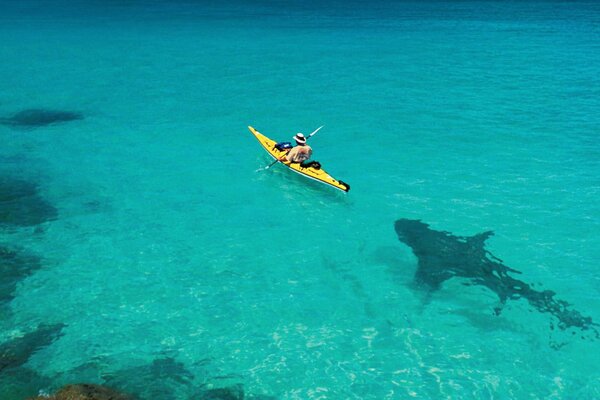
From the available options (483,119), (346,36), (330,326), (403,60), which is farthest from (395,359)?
(346,36)

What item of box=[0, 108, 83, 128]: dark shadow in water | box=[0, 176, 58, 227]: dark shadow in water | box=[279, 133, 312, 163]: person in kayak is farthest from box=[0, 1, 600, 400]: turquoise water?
box=[279, 133, 312, 163]: person in kayak

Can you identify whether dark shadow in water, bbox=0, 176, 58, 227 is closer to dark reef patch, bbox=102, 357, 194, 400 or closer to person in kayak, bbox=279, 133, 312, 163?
dark reef patch, bbox=102, 357, 194, 400

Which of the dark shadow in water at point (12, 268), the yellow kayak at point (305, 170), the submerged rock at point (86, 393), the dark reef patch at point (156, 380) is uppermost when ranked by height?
the yellow kayak at point (305, 170)

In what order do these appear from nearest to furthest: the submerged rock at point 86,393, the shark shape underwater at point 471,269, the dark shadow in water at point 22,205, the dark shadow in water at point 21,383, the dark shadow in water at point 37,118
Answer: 1. the submerged rock at point 86,393
2. the dark shadow in water at point 21,383
3. the shark shape underwater at point 471,269
4. the dark shadow in water at point 22,205
5. the dark shadow in water at point 37,118

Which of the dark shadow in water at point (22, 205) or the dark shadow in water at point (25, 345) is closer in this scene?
the dark shadow in water at point (25, 345)

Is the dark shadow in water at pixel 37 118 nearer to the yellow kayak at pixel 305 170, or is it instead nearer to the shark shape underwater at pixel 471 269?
the yellow kayak at pixel 305 170

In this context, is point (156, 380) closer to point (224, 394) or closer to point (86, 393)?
point (224, 394)

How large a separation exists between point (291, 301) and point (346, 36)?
43808 millimetres

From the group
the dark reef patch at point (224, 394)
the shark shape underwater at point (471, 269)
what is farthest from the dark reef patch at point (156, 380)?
the shark shape underwater at point (471, 269)

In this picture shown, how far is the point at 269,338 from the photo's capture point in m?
15.8

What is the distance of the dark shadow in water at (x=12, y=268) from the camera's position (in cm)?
1725

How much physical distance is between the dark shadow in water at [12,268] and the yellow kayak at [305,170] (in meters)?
12.4

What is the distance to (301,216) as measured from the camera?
22.6m

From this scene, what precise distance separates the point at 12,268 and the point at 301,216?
38.7 feet
